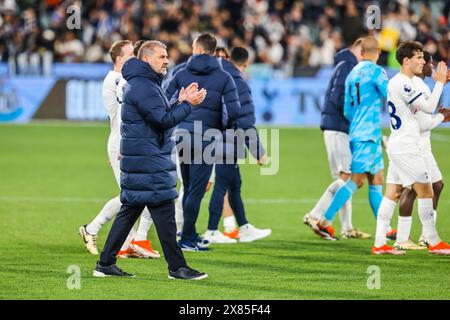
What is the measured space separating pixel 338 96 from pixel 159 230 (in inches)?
155

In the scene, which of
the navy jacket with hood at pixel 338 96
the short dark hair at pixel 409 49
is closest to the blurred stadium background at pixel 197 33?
the navy jacket with hood at pixel 338 96

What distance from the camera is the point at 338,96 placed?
1249cm

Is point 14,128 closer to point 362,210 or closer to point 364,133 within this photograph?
point 362,210

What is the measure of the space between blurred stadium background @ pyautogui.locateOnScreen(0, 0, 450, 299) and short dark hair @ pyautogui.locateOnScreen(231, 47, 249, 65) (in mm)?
2254

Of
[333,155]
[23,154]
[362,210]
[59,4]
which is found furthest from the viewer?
[59,4]

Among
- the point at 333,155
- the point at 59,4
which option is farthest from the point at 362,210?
the point at 59,4

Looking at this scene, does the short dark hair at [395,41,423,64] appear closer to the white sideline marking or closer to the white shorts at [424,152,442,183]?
the white shorts at [424,152,442,183]

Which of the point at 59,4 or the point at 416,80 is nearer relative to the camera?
the point at 416,80

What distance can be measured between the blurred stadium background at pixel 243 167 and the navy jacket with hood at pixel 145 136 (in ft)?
2.84

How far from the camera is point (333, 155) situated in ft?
41.7

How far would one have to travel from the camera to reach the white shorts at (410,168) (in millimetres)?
10875

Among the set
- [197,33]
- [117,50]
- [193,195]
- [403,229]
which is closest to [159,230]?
[193,195]

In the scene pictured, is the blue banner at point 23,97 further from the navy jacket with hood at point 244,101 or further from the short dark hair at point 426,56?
the short dark hair at point 426,56

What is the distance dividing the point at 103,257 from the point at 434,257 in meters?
3.66
